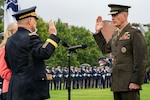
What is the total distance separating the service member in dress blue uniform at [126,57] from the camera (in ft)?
22.3

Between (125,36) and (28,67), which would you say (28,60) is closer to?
(28,67)

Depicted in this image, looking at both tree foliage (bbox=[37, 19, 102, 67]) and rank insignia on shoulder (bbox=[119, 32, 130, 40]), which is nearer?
rank insignia on shoulder (bbox=[119, 32, 130, 40])

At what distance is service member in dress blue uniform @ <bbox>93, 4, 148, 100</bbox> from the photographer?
6809mm

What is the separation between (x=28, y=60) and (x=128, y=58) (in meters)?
1.56

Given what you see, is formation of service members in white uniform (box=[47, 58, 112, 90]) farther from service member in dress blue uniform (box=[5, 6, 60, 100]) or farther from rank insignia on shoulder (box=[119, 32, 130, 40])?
service member in dress blue uniform (box=[5, 6, 60, 100])

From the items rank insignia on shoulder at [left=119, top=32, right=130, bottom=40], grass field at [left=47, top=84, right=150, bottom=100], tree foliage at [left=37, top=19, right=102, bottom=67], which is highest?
tree foliage at [left=37, top=19, right=102, bottom=67]

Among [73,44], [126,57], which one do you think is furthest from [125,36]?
[73,44]

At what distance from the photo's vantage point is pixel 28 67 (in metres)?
6.31

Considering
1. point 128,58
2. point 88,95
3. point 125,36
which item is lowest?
point 88,95

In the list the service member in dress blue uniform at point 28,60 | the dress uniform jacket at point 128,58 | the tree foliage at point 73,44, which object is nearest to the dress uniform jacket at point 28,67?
the service member in dress blue uniform at point 28,60

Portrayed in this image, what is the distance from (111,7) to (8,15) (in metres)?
5.67

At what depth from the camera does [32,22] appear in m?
6.49

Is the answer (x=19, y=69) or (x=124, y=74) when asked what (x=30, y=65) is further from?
(x=124, y=74)

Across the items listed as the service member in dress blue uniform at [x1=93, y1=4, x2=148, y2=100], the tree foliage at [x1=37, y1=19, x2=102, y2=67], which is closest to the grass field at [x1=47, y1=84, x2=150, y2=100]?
the service member in dress blue uniform at [x1=93, y1=4, x2=148, y2=100]
